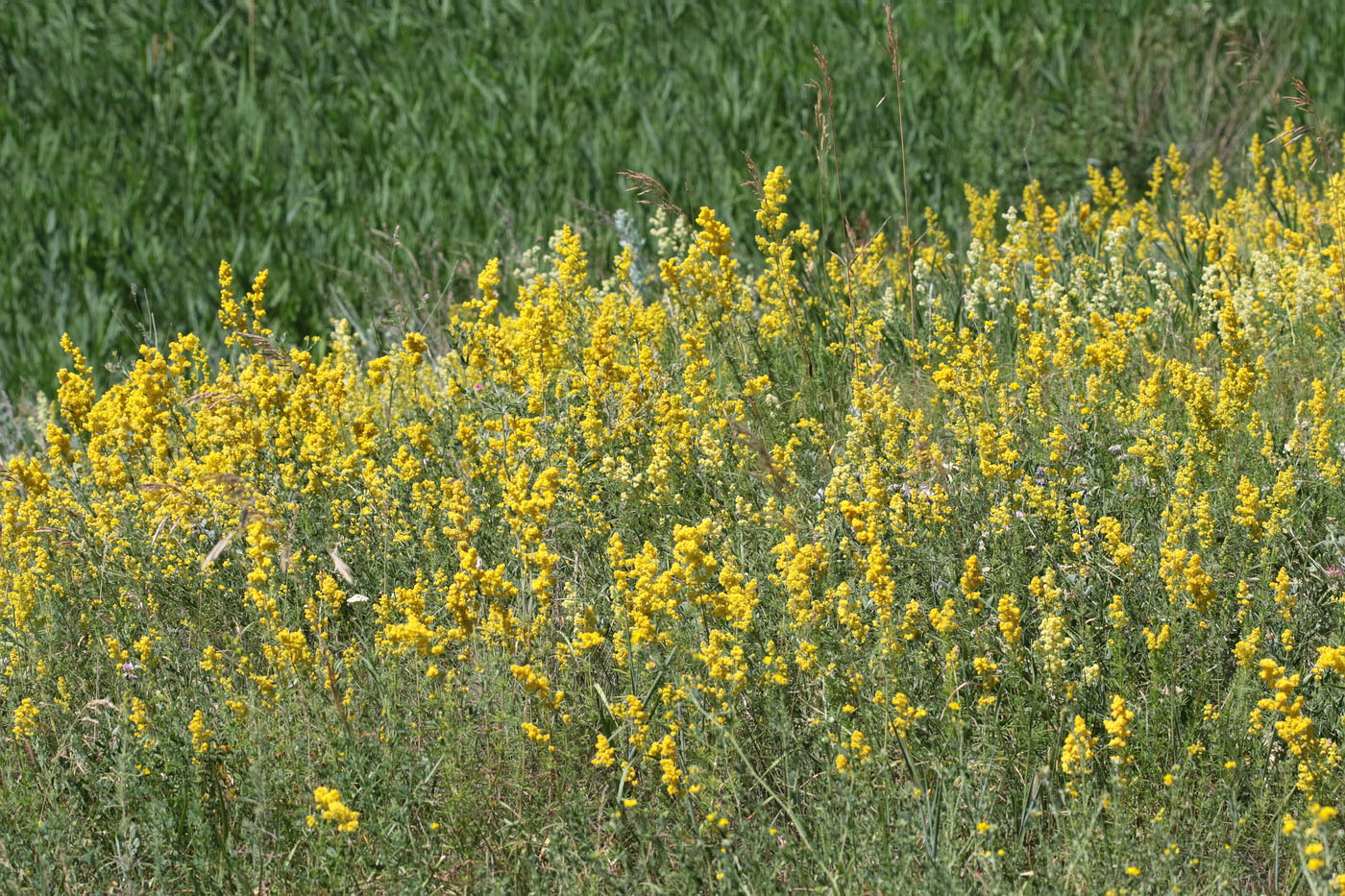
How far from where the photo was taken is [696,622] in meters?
2.95

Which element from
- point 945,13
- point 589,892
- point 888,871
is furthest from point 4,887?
point 945,13

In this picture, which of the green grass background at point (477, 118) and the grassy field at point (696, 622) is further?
the green grass background at point (477, 118)

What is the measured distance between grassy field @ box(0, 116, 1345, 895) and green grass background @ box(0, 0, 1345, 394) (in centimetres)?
222

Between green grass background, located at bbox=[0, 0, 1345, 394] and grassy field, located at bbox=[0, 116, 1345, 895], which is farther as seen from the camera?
green grass background, located at bbox=[0, 0, 1345, 394]

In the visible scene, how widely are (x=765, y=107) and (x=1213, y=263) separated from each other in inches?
115

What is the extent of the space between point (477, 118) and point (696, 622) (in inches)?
195

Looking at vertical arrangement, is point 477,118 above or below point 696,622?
below

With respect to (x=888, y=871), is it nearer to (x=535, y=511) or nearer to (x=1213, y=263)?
(x=535, y=511)

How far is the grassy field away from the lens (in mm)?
2668

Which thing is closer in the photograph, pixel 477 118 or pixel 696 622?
pixel 696 622

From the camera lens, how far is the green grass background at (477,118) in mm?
6594

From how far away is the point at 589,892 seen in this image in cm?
253

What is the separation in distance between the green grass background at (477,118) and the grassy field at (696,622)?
2217 mm

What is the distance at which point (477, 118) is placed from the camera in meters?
7.36
